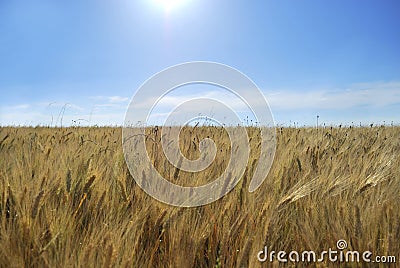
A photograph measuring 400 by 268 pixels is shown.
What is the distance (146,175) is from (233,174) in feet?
1.60

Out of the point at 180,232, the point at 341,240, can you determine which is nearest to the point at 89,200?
the point at 180,232

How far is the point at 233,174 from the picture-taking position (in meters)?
1.80

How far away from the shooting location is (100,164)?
2.07m

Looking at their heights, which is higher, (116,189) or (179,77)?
(179,77)

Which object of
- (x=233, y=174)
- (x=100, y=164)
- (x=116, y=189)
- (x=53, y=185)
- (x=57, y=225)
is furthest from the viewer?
(x=100, y=164)

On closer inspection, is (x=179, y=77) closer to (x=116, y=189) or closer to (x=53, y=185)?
(x=116, y=189)

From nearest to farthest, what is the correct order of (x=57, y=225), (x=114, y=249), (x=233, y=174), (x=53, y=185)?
(x=114, y=249), (x=57, y=225), (x=53, y=185), (x=233, y=174)

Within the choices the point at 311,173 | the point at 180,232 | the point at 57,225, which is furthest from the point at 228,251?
the point at 311,173

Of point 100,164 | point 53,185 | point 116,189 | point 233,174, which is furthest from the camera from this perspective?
point 100,164

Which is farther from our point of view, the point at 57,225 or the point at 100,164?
the point at 100,164

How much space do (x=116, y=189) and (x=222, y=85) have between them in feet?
3.19

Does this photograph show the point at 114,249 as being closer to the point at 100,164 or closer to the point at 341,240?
the point at 341,240

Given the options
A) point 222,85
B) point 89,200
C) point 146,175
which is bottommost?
point 89,200

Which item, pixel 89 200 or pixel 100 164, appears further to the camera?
pixel 100 164
